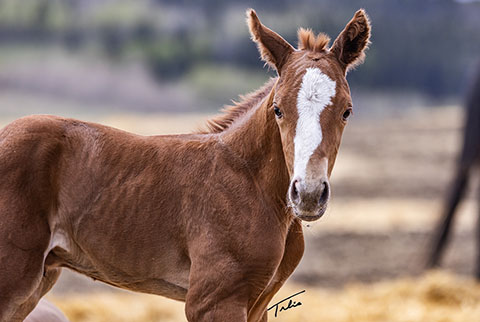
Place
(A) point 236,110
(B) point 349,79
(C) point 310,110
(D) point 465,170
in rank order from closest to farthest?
(C) point 310,110, (A) point 236,110, (D) point 465,170, (B) point 349,79

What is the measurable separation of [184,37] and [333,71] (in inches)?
881

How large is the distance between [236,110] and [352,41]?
521 millimetres

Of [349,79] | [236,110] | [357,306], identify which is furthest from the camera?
[349,79]

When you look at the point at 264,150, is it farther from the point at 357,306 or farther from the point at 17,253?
the point at 357,306

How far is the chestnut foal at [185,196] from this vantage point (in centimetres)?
213

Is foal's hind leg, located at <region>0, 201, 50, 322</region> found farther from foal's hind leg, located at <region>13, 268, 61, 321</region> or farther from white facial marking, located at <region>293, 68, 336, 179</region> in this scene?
white facial marking, located at <region>293, 68, 336, 179</region>

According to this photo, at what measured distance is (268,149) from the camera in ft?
7.61

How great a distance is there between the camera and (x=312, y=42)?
230cm

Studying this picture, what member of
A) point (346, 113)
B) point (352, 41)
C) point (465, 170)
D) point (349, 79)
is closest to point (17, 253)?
point (346, 113)

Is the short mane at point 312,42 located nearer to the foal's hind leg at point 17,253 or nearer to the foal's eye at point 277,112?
the foal's eye at point 277,112

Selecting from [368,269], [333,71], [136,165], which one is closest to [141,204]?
[136,165]

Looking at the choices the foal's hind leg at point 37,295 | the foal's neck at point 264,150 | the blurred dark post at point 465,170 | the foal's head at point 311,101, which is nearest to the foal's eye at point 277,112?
the foal's head at point 311,101

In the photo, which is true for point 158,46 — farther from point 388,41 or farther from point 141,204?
point 141,204

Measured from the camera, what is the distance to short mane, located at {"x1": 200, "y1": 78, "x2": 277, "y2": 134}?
2.49 metres
